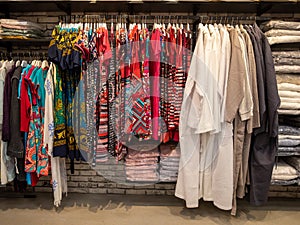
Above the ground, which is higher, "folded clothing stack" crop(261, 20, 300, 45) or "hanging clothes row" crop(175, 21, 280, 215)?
"folded clothing stack" crop(261, 20, 300, 45)

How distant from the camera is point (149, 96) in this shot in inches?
74.0

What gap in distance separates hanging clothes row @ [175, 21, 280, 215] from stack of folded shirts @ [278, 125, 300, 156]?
139 millimetres

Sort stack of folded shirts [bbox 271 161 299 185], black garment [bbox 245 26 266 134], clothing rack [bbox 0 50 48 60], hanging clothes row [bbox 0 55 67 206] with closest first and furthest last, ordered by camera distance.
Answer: black garment [bbox 245 26 266 134] → hanging clothes row [bbox 0 55 67 206] → stack of folded shirts [bbox 271 161 299 185] → clothing rack [bbox 0 50 48 60]

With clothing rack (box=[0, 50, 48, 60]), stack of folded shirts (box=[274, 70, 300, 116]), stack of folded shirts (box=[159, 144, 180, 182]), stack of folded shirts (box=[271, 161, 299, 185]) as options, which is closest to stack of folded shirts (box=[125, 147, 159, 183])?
stack of folded shirts (box=[159, 144, 180, 182])

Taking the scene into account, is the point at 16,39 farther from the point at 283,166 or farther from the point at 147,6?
the point at 283,166

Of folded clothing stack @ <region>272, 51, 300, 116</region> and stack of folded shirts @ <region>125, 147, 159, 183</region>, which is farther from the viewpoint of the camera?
stack of folded shirts @ <region>125, 147, 159, 183</region>

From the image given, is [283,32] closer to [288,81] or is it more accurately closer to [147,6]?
[288,81]

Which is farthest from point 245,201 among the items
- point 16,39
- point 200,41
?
point 16,39

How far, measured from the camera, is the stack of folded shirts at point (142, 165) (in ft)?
6.72

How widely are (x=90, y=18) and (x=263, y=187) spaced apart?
190 cm

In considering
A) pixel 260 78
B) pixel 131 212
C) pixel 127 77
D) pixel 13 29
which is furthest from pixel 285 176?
pixel 13 29

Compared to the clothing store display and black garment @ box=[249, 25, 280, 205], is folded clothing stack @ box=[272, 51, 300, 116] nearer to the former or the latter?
black garment @ box=[249, 25, 280, 205]

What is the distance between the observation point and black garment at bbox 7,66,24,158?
1.89 metres

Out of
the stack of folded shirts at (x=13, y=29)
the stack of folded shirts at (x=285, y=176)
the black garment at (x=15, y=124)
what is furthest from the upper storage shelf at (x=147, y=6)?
the stack of folded shirts at (x=285, y=176)
